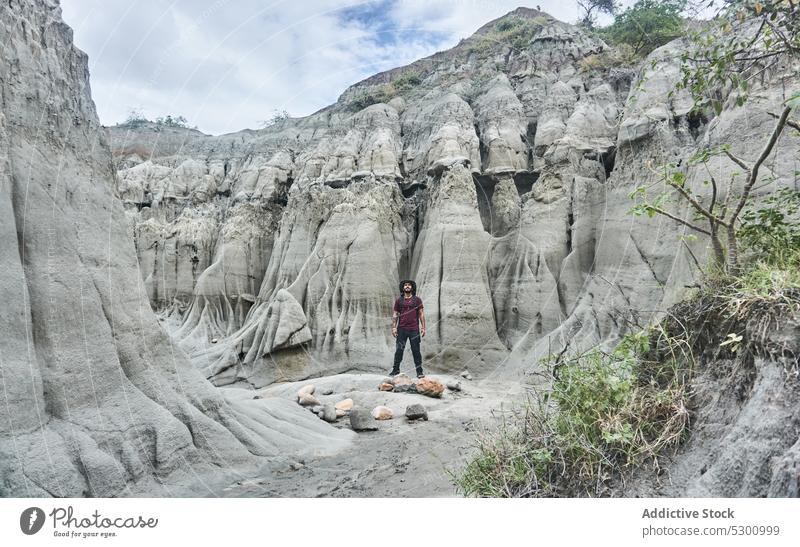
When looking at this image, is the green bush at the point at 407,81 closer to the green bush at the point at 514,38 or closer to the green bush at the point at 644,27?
the green bush at the point at 514,38

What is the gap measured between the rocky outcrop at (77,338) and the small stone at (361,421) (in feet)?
0.85

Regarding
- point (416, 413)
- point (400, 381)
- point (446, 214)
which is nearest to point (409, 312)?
point (400, 381)

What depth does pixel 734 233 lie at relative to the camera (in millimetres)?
2850

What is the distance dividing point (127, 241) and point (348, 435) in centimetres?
228

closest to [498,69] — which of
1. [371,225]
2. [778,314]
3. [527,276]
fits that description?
[371,225]

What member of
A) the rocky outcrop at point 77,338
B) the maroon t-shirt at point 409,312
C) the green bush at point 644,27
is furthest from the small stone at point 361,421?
the green bush at point 644,27

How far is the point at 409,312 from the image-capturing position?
651 centimetres

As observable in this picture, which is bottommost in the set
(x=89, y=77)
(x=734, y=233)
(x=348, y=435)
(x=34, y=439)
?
(x=348, y=435)

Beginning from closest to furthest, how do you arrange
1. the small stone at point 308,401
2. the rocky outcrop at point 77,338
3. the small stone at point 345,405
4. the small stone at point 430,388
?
the rocky outcrop at point 77,338
the small stone at point 345,405
the small stone at point 308,401
the small stone at point 430,388

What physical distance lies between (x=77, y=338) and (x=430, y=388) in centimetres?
358

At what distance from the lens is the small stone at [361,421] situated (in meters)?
→ 4.17

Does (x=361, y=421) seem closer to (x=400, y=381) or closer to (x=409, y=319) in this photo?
(x=400, y=381)

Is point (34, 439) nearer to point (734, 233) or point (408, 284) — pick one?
point (734, 233)

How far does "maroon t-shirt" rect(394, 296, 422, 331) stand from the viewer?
21.0 ft
